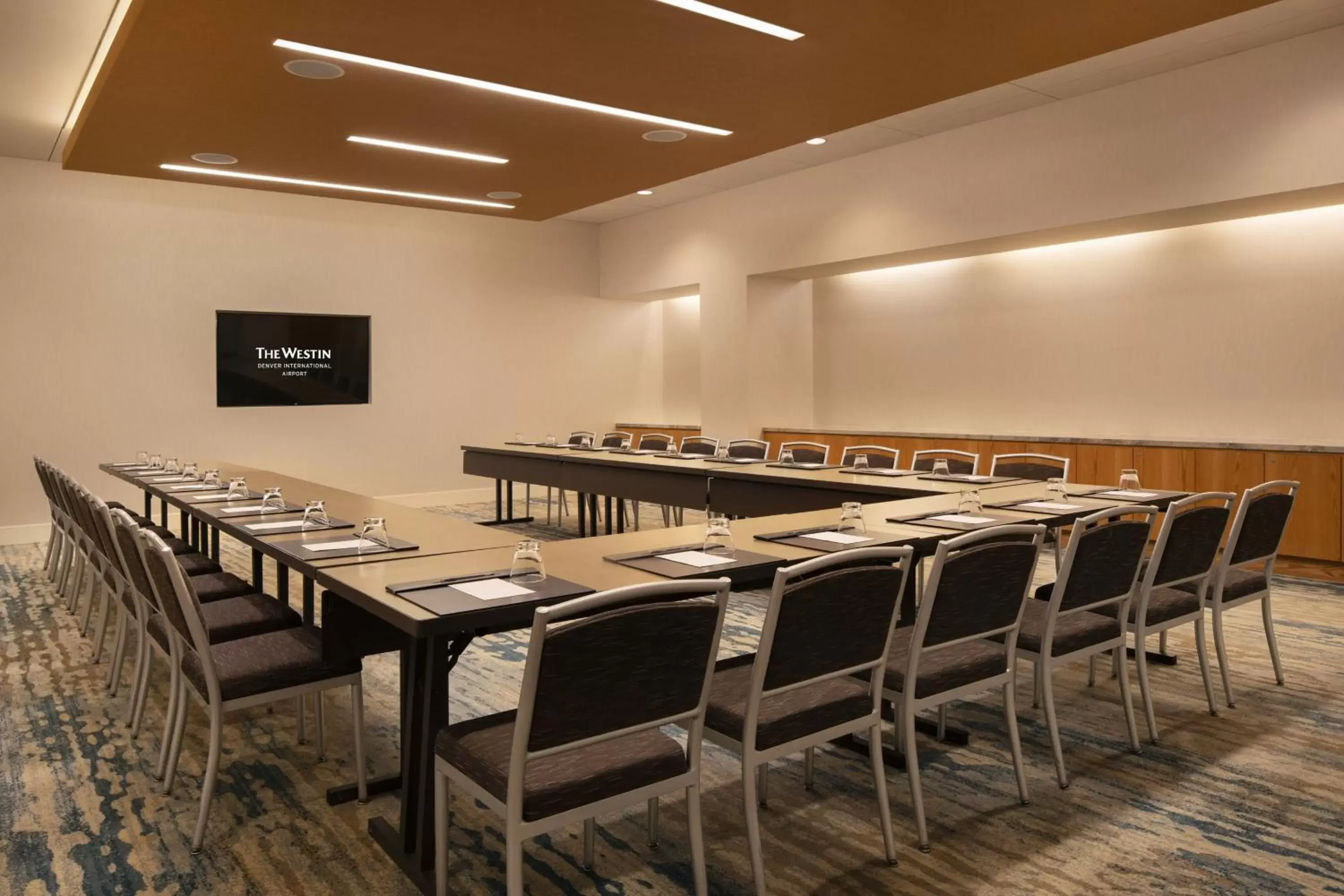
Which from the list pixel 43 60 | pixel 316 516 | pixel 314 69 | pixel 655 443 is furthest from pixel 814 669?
pixel 43 60

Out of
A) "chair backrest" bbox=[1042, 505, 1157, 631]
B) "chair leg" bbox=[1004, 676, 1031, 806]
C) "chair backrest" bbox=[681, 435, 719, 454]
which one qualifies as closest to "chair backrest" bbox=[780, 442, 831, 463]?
"chair backrest" bbox=[681, 435, 719, 454]

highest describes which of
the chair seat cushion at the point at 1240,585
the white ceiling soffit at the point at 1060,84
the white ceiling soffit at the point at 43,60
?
the white ceiling soffit at the point at 1060,84

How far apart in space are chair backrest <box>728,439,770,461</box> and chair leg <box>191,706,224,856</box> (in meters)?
4.79

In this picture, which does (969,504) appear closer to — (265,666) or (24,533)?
(265,666)

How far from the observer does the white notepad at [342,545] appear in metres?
2.94

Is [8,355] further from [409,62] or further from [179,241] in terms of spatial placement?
[409,62]

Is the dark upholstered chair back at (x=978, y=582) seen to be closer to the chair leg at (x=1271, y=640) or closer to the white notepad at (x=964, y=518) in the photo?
the white notepad at (x=964, y=518)

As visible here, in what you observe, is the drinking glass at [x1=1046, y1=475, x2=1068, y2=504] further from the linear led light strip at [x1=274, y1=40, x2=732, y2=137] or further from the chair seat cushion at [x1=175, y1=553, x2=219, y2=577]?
the chair seat cushion at [x1=175, y1=553, x2=219, y2=577]

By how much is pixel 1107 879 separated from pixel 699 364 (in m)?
9.57

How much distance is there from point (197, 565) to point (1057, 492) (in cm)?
398

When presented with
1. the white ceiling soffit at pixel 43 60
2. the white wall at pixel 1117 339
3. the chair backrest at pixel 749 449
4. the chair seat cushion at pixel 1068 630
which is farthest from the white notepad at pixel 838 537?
the white ceiling soffit at pixel 43 60

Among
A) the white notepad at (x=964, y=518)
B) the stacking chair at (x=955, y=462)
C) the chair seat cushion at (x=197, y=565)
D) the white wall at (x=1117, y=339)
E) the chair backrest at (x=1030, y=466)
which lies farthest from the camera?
the white wall at (x=1117, y=339)

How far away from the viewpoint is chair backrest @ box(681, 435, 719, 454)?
7.71 metres

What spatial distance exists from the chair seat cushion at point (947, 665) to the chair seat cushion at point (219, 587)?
262cm
